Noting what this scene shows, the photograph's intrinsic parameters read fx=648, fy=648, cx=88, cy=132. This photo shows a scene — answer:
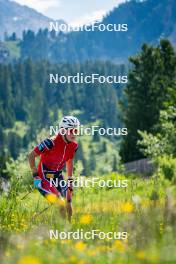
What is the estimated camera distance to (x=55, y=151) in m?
8.98

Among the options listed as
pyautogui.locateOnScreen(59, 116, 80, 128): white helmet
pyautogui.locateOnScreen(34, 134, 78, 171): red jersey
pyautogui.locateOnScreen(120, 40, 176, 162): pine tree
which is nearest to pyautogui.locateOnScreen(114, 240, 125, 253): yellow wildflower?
pyautogui.locateOnScreen(59, 116, 80, 128): white helmet

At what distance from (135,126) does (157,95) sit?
3.74m

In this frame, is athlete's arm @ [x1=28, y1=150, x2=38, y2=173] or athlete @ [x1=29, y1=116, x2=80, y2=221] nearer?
athlete @ [x1=29, y1=116, x2=80, y2=221]

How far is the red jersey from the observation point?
29.3 ft

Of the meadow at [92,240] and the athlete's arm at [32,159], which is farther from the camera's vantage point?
the athlete's arm at [32,159]

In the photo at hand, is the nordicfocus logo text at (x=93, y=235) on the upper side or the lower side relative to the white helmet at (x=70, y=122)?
lower

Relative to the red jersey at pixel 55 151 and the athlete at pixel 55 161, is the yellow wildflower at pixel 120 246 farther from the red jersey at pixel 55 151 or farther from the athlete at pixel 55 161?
the red jersey at pixel 55 151

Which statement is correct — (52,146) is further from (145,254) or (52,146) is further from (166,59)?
(166,59)

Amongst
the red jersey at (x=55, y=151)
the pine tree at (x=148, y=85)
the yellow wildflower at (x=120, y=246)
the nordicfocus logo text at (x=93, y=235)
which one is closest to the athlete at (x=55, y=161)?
the red jersey at (x=55, y=151)

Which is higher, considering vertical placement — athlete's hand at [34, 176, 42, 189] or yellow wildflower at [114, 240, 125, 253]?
athlete's hand at [34, 176, 42, 189]

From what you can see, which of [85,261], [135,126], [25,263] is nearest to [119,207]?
[85,261]

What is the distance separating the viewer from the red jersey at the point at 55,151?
8945 mm

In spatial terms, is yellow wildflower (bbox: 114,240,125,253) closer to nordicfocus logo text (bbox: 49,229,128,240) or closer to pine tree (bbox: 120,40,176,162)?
nordicfocus logo text (bbox: 49,229,128,240)

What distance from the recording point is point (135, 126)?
6184 cm
